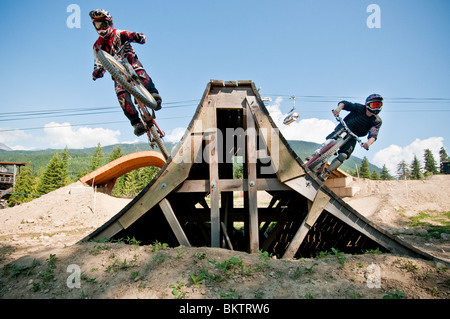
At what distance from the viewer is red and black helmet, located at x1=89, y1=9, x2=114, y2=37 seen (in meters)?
3.74

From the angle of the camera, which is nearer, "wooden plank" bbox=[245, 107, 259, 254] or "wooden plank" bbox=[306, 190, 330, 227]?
"wooden plank" bbox=[306, 190, 330, 227]

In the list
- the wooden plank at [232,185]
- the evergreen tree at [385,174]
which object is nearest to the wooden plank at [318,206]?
the wooden plank at [232,185]

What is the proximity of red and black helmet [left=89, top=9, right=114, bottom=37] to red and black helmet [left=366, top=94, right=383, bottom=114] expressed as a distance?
5479 mm

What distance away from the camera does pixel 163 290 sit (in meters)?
2.73

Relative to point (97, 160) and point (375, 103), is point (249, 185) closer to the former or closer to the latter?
point (375, 103)

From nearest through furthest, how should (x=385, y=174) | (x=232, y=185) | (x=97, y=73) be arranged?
(x=97, y=73) < (x=232, y=185) < (x=385, y=174)

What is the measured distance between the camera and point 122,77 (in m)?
3.71

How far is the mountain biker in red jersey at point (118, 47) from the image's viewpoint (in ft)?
12.5

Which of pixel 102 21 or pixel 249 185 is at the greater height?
pixel 102 21

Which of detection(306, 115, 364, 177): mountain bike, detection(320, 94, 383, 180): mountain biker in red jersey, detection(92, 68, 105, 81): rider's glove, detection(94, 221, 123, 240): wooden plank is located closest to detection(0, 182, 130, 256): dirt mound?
detection(94, 221, 123, 240): wooden plank

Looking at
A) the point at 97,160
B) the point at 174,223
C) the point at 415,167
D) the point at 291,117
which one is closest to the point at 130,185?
the point at 97,160

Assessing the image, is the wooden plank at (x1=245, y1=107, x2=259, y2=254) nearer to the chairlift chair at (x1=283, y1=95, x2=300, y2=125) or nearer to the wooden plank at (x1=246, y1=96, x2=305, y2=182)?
the wooden plank at (x1=246, y1=96, x2=305, y2=182)

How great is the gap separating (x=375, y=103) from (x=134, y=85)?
5156mm
